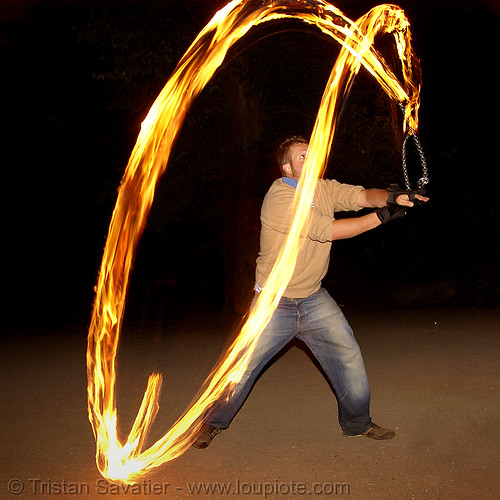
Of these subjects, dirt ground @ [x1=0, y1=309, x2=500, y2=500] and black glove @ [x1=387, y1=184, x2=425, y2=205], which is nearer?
dirt ground @ [x1=0, y1=309, x2=500, y2=500]

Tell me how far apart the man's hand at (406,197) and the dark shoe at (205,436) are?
2.06 metres

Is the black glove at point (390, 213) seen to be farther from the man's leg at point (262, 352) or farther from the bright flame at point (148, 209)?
the man's leg at point (262, 352)

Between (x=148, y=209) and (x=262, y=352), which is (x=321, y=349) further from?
(x=148, y=209)

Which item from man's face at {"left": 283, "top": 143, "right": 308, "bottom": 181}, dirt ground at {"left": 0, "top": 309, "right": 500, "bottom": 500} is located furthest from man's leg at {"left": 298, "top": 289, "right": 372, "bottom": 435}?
man's face at {"left": 283, "top": 143, "right": 308, "bottom": 181}

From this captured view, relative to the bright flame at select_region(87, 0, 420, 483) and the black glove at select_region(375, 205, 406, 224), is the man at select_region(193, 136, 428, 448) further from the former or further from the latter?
the black glove at select_region(375, 205, 406, 224)

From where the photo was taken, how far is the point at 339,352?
5.09 m

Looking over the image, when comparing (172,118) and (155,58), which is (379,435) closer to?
(172,118)

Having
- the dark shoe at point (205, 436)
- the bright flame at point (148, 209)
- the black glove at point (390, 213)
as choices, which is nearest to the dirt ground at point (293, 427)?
the dark shoe at point (205, 436)

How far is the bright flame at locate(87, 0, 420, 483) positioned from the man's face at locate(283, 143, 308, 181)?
6 centimetres

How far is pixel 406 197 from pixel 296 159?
2.86 feet

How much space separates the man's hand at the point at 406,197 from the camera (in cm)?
453

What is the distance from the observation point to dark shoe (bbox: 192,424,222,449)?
510 cm

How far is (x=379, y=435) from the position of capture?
5.13m

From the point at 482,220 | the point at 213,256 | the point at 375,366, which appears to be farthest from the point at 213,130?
the point at 213,256
